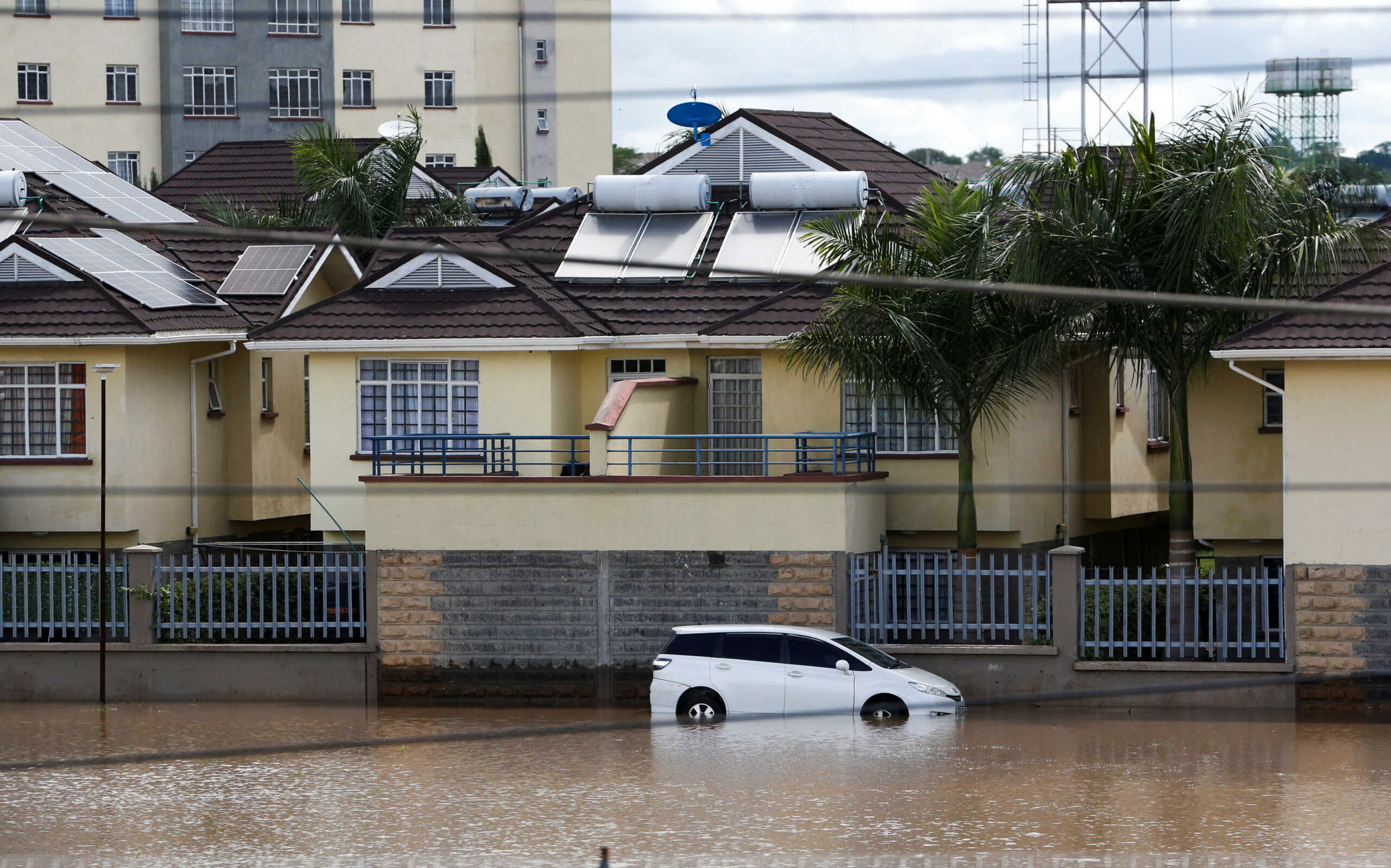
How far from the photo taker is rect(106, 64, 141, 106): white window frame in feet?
189

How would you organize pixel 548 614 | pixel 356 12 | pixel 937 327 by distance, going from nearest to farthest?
1. pixel 937 327
2. pixel 548 614
3. pixel 356 12

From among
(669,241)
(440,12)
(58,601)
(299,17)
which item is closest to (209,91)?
(299,17)

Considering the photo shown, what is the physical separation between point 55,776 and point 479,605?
18.5 ft

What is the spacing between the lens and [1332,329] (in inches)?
823

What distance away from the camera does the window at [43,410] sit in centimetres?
2595

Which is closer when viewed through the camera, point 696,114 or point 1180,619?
point 1180,619

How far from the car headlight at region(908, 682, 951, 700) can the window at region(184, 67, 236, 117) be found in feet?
140

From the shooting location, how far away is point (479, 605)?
23016mm

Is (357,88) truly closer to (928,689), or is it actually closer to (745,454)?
(745,454)

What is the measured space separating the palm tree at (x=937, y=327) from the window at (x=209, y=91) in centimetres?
3878

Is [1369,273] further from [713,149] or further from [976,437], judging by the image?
[713,149]

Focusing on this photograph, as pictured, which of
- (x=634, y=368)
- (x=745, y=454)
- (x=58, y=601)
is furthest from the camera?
(x=634, y=368)

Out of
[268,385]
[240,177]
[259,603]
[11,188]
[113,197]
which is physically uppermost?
[240,177]

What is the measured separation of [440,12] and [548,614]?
40462 millimetres
